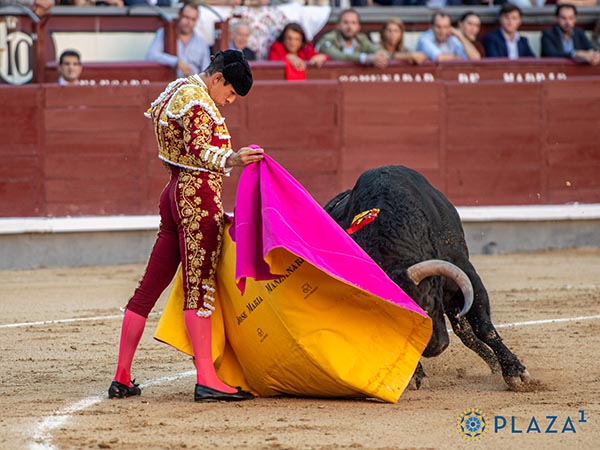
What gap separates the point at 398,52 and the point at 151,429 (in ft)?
18.3

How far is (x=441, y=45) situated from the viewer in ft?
29.3

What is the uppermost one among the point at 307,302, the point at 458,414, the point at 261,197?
the point at 261,197

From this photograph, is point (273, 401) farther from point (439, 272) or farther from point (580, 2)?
point (580, 2)

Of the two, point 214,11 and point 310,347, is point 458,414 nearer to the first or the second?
point 310,347

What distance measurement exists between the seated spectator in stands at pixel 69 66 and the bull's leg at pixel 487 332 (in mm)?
4263

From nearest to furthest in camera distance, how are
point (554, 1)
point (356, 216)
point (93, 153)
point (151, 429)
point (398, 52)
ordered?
point (151, 429)
point (356, 216)
point (93, 153)
point (398, 52)
point (554, 1)

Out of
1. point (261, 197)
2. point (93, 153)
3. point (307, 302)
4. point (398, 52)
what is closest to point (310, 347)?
point (307, 302)

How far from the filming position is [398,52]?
28.7 ft

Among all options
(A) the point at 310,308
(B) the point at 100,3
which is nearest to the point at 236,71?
(A) the point at 310,308

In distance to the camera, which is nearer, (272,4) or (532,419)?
(532,419)

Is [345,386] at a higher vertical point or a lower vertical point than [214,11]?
lower

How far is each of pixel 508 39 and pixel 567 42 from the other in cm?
50

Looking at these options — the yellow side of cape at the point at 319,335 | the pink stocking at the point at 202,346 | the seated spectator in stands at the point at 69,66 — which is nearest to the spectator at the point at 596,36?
the seated spectator in stands at the point at 69,66

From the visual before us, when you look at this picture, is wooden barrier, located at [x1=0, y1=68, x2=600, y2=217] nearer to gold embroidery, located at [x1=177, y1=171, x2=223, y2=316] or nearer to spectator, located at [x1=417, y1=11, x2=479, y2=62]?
spectator, located at [x1=417, y1=11, x2=479, y2=62]
